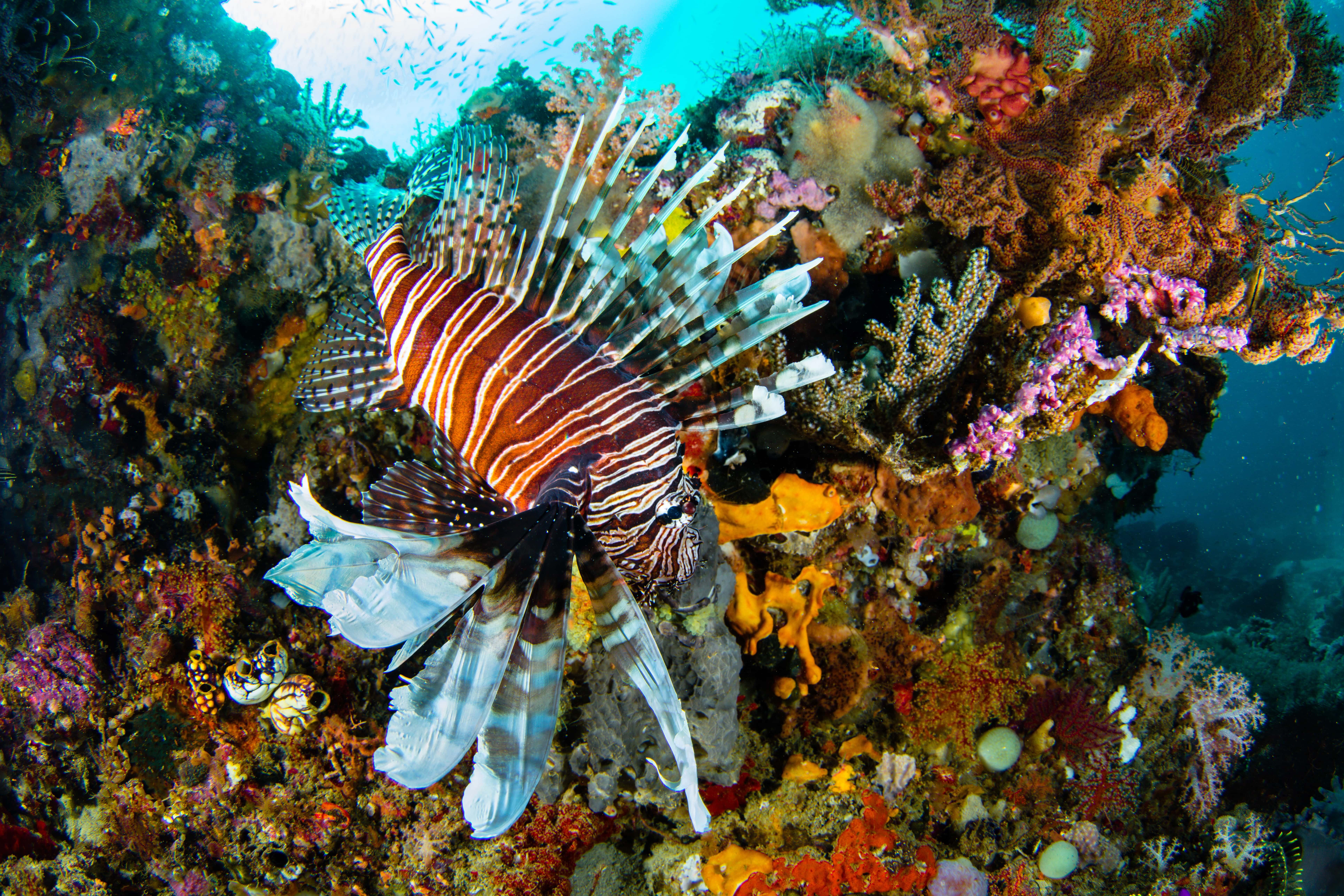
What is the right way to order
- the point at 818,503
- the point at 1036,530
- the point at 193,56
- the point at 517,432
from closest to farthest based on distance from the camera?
the point at 517,432 → the point at 818,503 → the point at 1036,530 → the point at 193,56

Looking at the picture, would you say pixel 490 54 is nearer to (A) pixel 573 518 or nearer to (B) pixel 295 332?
(B) pixel 295 332

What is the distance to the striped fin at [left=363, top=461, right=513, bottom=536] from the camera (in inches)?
88.3

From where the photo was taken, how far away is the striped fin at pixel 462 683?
1.35 meters

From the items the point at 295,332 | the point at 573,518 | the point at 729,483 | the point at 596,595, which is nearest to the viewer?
the point at 596,595

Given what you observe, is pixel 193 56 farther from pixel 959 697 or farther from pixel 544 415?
pixel 959 697

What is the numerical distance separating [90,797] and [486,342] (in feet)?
14.4

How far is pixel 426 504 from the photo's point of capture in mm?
2256

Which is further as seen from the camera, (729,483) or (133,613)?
(133,613)

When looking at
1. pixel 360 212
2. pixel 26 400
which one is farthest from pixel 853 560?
pixel 26 400

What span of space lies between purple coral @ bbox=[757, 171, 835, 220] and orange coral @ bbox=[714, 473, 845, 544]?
184 centimetres

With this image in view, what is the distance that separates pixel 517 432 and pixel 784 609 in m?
2.08

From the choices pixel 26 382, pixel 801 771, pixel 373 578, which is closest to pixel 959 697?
pixel 801 771

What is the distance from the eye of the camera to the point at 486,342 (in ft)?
8.28

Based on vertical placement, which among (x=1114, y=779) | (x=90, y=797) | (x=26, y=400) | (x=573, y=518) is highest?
(x=26, y=400)
